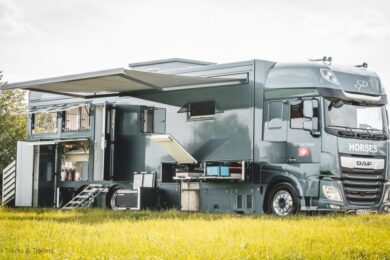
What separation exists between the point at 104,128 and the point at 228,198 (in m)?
4.40

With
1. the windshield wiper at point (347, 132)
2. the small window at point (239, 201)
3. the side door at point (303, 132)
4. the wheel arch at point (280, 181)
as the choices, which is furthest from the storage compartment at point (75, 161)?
the windshield wiper at point (347, 132)

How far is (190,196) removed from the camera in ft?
55.0

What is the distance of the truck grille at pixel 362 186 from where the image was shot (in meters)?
14.7

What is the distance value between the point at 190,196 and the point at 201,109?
1942mm

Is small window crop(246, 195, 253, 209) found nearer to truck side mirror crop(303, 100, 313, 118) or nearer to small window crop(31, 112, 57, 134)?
truck side mirror crop(303, 100, 313, 118)

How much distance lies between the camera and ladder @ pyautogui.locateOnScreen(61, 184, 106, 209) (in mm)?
18688

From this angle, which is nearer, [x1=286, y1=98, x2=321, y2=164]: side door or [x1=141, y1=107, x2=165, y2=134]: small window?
[x1=286, y1=98, x2=321, y2=164]: side door

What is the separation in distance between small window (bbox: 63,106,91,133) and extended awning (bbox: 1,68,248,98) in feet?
2.25

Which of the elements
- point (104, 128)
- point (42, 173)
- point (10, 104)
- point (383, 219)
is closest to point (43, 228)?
point (383, 219)

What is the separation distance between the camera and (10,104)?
110 ft

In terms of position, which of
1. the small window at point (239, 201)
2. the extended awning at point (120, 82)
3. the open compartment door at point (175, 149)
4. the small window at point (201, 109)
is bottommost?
the small window at point (239, 201)

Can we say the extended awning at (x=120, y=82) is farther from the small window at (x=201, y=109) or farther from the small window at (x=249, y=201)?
the small window at (x=249, y=201)

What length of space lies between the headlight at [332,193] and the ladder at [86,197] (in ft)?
20.8

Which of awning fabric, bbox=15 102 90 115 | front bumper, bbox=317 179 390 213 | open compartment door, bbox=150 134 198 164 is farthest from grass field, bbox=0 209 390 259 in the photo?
awning fabric, bbox=15 102 90 115
